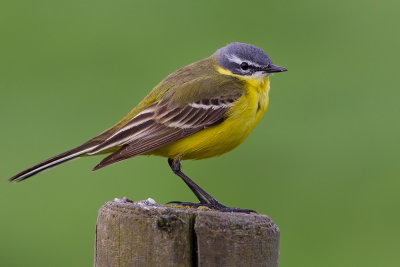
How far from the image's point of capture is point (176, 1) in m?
18.2

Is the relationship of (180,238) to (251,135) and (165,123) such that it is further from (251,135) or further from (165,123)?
(251,135)

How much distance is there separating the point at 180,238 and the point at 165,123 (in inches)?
117

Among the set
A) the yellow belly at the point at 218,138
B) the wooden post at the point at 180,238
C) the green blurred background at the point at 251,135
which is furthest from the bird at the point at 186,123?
the green blurred background at the point at 251,135

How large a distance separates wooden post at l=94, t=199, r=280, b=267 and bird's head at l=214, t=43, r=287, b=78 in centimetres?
381

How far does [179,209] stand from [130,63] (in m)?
10.2

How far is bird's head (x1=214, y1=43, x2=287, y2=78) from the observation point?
926 cm

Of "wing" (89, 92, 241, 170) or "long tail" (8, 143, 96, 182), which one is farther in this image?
"wing" (89, 92, 241, 170)

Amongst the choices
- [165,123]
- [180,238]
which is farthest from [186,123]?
[180,238]

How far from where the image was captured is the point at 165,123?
8.34 meters

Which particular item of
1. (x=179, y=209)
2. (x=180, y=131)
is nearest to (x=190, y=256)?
(x=179, y=209)

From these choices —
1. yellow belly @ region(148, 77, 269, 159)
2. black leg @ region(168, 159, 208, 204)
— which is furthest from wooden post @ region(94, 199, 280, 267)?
yellow belly @ region(148, 77, 269, 159)

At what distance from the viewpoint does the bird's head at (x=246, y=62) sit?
364 inches

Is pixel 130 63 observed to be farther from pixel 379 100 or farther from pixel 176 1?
pixel 379 100

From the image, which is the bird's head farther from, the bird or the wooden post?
the wooden post
